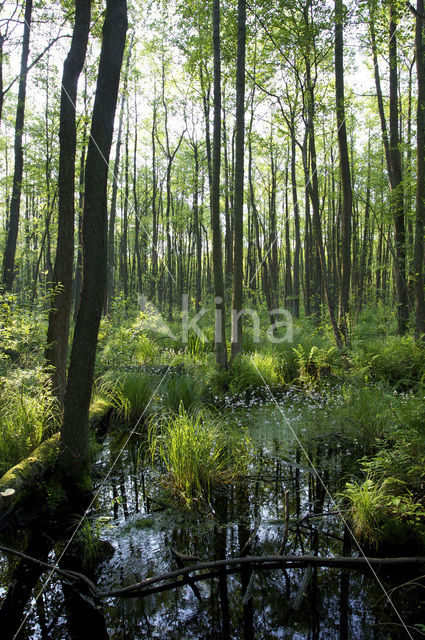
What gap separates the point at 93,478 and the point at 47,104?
14.3 meters

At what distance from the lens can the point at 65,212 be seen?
4.53m

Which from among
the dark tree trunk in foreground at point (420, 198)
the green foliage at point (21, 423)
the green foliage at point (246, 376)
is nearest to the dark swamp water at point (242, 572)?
the green foliage at point (21, 423)

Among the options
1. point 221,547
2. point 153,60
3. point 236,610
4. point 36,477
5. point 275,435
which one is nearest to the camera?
point 236,610

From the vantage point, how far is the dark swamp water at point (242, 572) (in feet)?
6.73

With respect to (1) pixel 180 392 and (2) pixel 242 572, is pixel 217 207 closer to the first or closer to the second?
(1) pixel 180 392

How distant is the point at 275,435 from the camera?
15.8ft

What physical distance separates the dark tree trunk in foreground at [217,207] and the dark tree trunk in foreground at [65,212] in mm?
2740

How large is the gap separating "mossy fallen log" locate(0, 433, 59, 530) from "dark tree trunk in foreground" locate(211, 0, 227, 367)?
3.92m

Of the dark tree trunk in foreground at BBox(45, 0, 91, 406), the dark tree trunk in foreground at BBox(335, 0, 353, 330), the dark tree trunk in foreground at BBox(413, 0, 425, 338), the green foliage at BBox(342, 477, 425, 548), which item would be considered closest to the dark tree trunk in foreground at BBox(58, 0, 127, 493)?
the dark tree trunk in foreground at BBox(45, 0, 91, 406)

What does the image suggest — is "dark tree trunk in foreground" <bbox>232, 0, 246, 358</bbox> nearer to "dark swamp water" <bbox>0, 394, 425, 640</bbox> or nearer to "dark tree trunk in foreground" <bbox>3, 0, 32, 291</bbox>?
"dark swamp water" <bbox>0, 394, 425, 640</bbox>

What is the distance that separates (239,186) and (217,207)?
598 millimetres

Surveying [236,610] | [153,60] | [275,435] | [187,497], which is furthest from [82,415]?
[153,60]

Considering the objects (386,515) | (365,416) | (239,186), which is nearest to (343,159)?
(239,186)

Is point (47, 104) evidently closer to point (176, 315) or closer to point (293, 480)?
point (176, 315)
